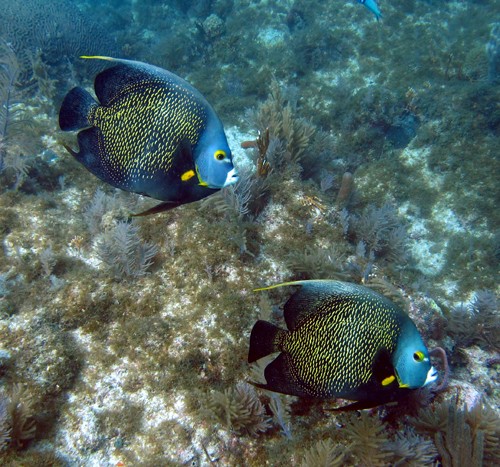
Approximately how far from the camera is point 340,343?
189cm

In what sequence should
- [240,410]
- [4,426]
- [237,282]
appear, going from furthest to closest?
1. [237,282]
2. [240,410]
3. [4,426]

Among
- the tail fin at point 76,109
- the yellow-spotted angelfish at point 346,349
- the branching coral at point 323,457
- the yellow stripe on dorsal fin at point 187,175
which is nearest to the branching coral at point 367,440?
the branching coral at point 323,457

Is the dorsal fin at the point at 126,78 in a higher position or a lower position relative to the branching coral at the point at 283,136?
higher

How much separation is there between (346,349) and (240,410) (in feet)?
5.32

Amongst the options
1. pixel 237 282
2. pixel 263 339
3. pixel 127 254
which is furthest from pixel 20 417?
pixel 263 339

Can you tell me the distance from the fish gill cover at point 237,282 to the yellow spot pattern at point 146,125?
2038 mm

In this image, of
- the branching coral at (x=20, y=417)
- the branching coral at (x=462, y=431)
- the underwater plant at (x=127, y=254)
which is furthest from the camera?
the underwater plant at (x=127, y=254)

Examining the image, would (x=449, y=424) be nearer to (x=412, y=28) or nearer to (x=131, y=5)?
(x=412, y=28)

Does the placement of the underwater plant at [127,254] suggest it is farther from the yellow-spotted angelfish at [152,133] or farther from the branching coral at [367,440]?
the branching coral at [367,440]

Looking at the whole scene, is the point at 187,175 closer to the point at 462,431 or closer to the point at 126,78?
the point at 126,78

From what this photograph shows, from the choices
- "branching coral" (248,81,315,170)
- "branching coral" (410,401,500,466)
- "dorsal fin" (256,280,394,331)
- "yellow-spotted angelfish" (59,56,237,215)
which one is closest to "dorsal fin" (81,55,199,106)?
"yellow-spotted angelfish" (59,56,237,215)

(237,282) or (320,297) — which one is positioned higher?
(320,297)

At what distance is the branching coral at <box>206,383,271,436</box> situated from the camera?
Result: 3.03 m

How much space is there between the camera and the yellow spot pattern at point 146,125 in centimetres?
188
